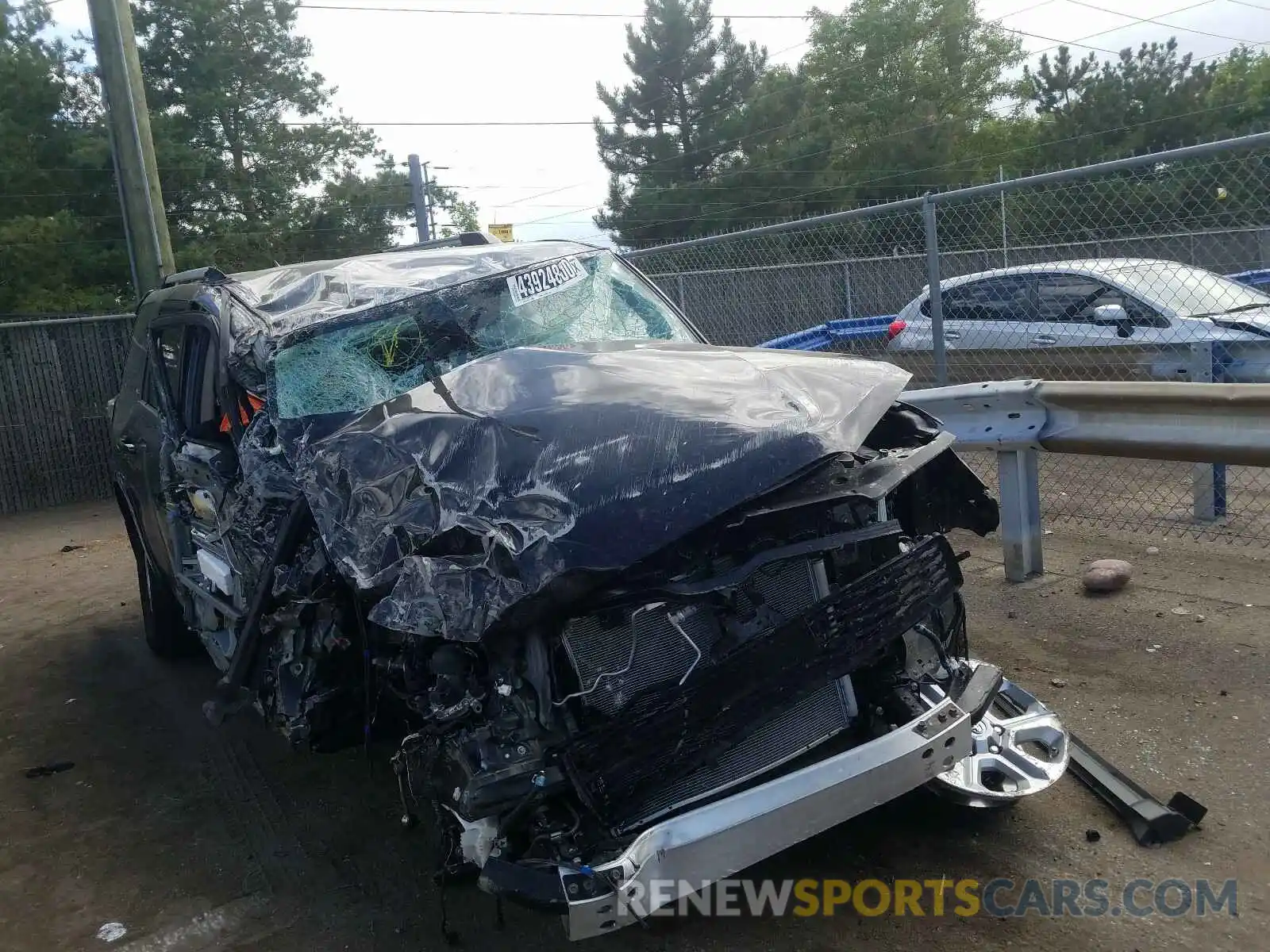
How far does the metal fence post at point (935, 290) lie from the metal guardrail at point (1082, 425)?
0.91 metres

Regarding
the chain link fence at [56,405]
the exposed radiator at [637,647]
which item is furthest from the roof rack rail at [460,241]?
the chain link fence at [56,405]

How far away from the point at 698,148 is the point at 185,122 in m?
21.0

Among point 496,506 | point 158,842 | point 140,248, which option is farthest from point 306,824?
point 140,248

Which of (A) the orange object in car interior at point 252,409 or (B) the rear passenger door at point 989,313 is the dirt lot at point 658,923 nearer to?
(A) the orange object in car interior at point 252,409

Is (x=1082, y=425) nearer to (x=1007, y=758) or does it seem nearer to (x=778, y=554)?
(x=1007, y=758)

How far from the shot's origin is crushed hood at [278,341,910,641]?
2.56m

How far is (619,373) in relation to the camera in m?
3.20

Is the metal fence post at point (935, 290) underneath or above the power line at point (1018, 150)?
underneath

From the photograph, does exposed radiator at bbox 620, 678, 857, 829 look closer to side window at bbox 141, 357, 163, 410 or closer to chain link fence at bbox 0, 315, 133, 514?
side window at bbox 141, 357, 163, 410

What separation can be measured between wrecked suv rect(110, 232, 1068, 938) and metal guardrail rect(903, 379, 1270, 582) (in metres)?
1.35

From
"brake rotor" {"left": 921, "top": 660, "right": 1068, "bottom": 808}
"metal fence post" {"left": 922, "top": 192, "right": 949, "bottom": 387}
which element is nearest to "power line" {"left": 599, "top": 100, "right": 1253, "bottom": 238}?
"metal fence post" {"left": 922, "top": 192, "right": 949, "bottom": 387}

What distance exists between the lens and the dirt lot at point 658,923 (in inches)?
112

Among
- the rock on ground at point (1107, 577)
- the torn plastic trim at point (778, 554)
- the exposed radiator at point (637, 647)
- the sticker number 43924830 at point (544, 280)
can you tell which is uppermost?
the sticker number 43924830 at point (544, 280)

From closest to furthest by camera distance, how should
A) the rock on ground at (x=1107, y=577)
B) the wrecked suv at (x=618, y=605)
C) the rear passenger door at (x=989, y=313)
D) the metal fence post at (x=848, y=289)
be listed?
the wrecked suv at (x=618, y=605) < the rock on ground at (x=1107, y=577) < the rear passenger door at (x=989, y=313) < the metal fence post at (x=848, y=289)
